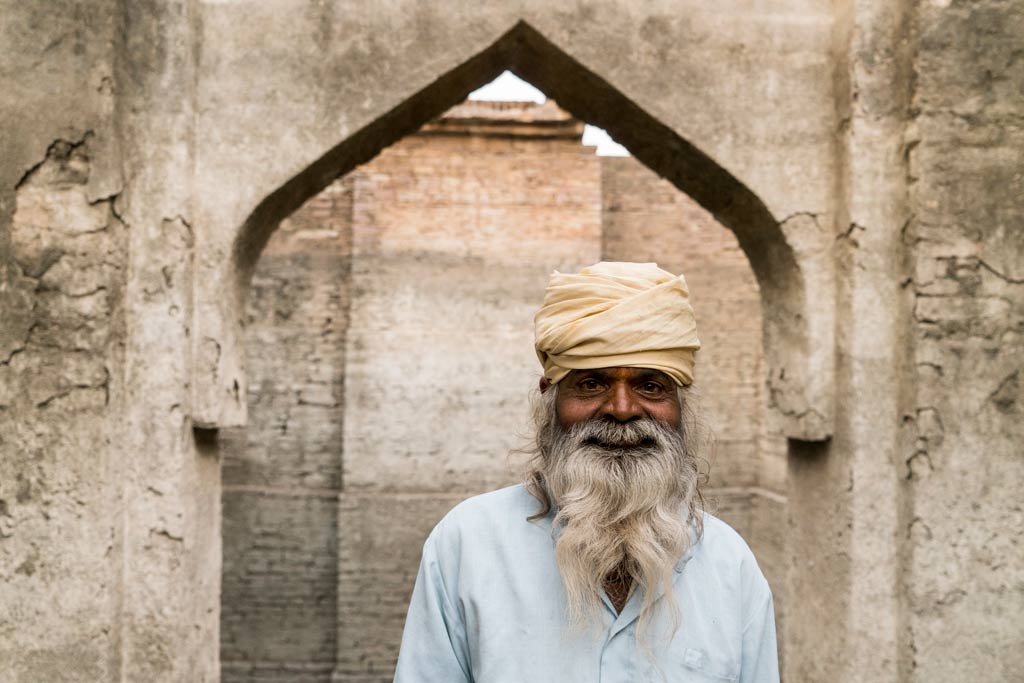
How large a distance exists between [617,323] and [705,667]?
66 cm

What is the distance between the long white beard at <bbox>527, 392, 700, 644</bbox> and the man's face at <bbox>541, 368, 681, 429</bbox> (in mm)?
19

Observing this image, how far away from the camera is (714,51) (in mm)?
3180

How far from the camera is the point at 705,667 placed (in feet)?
5.36

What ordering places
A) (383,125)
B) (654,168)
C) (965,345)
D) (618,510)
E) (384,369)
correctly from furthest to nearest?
(384,369) < (654,168) < (383,125) < (965,345) < (618,510)

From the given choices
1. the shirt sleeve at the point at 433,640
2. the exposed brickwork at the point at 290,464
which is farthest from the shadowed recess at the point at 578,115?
the exposed brickwork at the point at 290,464

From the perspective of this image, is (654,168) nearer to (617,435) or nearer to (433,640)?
(617,435)

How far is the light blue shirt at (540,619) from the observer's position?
1612 millimetres

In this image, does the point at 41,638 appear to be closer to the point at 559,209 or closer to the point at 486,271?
the point at 486,271

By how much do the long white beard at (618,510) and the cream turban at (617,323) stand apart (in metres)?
0.13

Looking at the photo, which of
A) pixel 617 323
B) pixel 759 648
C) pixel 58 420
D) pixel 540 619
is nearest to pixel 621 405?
pixel 617 323

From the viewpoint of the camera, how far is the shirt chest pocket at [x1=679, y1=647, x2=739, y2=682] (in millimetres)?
1626

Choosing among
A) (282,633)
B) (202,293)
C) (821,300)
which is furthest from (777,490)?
Result: (202,293)

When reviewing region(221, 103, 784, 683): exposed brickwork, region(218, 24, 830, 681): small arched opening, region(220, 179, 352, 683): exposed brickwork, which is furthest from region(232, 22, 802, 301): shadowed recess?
region(220, 179, 352, 683): exposed brickwork

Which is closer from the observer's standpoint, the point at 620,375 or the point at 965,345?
the point at 620,375
